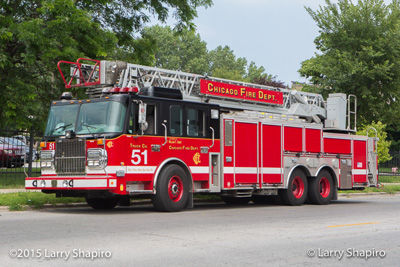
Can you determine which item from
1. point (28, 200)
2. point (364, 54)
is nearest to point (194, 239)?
point (28, 200)

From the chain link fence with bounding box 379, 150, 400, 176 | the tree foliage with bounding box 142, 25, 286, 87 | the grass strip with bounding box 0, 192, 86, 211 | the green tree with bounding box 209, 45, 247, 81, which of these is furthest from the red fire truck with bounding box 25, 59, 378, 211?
the green tree with bounding box 209, 45, 247, 81

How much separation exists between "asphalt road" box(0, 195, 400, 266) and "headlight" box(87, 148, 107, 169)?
1111 millimetres

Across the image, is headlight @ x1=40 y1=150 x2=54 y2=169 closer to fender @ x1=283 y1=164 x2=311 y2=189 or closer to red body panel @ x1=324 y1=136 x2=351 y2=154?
fender @ x1=283 y1=164 x2=311 y2=189

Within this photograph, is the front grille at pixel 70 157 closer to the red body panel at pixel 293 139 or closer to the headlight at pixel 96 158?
the headlight at pixel 96 158

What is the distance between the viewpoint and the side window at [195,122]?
46.1 ft

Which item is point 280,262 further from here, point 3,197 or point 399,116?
point 399,116

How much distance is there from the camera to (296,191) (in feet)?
56.1

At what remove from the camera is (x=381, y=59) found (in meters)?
33.5

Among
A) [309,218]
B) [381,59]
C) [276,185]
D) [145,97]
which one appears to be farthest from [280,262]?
[381,59]

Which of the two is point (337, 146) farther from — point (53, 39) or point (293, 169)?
point (53, 39)

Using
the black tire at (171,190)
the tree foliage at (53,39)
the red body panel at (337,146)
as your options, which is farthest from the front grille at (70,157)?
the red body panel at (337,146)

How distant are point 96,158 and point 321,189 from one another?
8.39 metres

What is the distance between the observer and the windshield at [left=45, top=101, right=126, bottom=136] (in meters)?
12.5

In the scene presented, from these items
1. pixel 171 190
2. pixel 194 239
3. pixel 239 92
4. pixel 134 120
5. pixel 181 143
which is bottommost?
pixel 194 239
